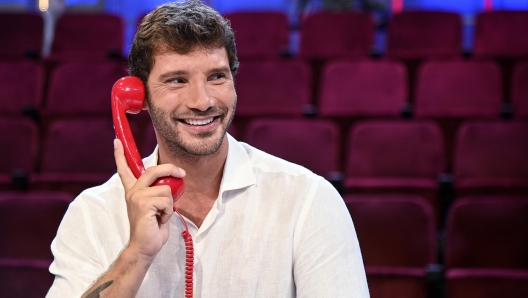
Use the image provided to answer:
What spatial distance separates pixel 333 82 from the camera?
3162 millimetres

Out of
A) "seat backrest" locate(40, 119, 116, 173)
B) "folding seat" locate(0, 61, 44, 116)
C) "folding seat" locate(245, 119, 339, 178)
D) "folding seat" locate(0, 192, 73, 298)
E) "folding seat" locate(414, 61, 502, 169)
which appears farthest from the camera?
"folding seat" locate(0, 61, 44, 116)

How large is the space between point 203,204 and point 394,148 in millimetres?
1407

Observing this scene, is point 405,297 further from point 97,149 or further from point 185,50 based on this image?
point 97,149

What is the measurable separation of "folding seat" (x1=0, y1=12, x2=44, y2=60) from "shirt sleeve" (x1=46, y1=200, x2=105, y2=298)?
2721 millimetres

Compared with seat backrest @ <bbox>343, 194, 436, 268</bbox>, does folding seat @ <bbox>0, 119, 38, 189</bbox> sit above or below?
above

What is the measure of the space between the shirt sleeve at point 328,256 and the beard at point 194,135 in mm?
211

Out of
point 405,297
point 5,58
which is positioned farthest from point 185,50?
point 5,58

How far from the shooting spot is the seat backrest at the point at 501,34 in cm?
351

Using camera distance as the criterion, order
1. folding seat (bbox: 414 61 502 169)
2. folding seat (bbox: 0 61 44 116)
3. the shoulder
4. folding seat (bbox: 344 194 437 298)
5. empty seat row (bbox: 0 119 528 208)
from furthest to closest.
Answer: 1. folding seat (bbox: 0 61 44 116)
2. folding seat (bbox: 414 61 502 169)
3. empty seat row (bbox: 0 119 528 208)
4. folding seat (bbox: 344 194 437 298)
5. the shoulder

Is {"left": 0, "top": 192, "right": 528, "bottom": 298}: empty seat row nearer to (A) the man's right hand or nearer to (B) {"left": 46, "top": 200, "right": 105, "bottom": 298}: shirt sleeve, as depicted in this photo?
(B) {"left": 46, "top": 200, "right": 105, "bottom": 298}: shirt sleeve

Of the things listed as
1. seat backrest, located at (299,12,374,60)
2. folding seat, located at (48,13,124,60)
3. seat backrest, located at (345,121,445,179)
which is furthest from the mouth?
folding seat, located at (48,13,124,60)

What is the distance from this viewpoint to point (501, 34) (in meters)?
3.59

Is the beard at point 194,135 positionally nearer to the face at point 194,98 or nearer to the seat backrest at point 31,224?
the face at point 194,98

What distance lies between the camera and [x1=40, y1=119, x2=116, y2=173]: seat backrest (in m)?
2.77
